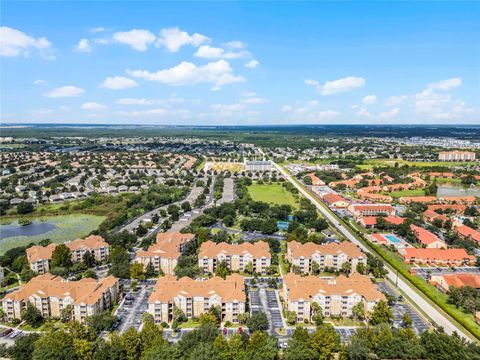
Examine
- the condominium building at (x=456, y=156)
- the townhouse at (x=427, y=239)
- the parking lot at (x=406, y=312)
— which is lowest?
the parking lot at (x=406, y=312)

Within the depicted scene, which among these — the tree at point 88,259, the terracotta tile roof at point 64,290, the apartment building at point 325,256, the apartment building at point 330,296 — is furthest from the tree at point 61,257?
the apartment building at point 325,256

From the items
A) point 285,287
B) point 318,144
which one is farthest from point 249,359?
point 318,144

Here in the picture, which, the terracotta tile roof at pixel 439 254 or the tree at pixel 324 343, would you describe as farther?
the terracotta tile roof at pixel 439 254

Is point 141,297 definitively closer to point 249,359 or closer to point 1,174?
point 249,359

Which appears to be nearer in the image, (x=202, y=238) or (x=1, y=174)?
(x=202, y=238)

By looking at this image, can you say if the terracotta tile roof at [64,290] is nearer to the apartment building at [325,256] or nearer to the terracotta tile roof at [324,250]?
the apartment building at [325,256]

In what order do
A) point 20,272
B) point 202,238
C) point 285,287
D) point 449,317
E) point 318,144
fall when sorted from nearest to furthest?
1. point 449,317
2. point 285,287
3. point 20,272
4. point 202,238
5. point 318,144

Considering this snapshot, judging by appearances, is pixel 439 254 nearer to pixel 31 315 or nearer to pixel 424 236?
pixel 424 236
